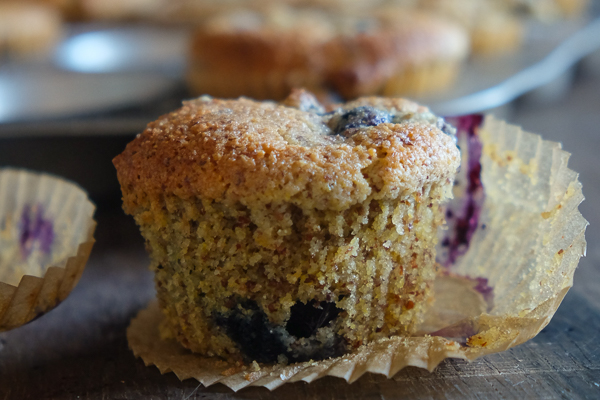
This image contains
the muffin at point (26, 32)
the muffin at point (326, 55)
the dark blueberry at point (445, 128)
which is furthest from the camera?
the muffin at point (26, 32)

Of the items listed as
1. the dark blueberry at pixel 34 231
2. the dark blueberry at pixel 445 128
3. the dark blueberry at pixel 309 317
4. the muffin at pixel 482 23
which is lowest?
the dark blueberry at pixel 34 231

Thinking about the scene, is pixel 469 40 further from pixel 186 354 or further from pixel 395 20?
pixel 186 354

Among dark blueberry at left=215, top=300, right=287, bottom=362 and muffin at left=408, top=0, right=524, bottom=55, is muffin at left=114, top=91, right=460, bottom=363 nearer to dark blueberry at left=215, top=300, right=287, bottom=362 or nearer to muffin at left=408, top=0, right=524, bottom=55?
dark blueberry at left=215, top=300, right=287, bottom=362

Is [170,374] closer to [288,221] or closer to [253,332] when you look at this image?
[253,332]

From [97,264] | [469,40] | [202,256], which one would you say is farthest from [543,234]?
[469,40]

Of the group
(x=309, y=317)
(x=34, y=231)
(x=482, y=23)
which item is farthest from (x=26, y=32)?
(x=309, y=317)

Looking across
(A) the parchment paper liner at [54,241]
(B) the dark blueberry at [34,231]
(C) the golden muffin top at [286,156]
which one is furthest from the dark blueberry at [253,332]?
(B) the dark blueberry at [34,231]

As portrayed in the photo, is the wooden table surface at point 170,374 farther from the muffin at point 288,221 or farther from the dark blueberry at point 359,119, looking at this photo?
the dark blueberry at point 359,119

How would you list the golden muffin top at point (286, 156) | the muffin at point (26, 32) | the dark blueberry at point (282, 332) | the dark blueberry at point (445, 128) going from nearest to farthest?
1. the golden muffin top at point (286, 156)
2. the dark blueberry at point (282, 332)
3. the dark blueberry at point (445, 128)
4. the muffin at point (26, 32)
